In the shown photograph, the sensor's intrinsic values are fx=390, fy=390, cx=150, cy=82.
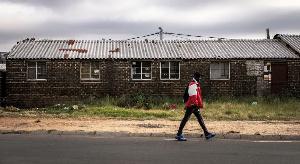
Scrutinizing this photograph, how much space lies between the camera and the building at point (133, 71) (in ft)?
79.9

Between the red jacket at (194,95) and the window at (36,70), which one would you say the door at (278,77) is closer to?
the window at (36,70)

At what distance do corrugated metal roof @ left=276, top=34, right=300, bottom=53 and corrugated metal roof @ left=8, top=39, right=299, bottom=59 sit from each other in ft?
1.34

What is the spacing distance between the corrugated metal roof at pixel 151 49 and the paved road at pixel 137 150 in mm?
14288

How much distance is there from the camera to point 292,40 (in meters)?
27.9

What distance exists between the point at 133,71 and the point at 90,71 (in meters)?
2.74

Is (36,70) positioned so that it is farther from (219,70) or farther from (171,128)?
(171,128)

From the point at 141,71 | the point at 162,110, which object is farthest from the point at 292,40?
the point at 162,110

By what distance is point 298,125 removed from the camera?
14320 mm

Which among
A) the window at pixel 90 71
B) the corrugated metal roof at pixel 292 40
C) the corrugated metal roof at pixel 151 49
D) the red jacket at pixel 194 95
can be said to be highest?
the corrugated metal roof at pixel 292 40

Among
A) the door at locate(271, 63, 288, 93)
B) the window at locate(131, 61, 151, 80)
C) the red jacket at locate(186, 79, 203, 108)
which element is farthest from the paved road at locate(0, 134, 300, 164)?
the door at locate(271, 63, 288, 93)

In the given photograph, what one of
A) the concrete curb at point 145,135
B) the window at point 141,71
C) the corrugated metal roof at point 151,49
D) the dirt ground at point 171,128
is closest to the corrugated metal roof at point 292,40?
the corrugated metal roof at point 151,49

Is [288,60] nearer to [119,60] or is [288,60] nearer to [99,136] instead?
[119,60]

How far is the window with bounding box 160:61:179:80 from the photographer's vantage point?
988 inches

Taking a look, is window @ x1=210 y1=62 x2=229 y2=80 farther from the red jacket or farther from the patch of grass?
the red jacket
